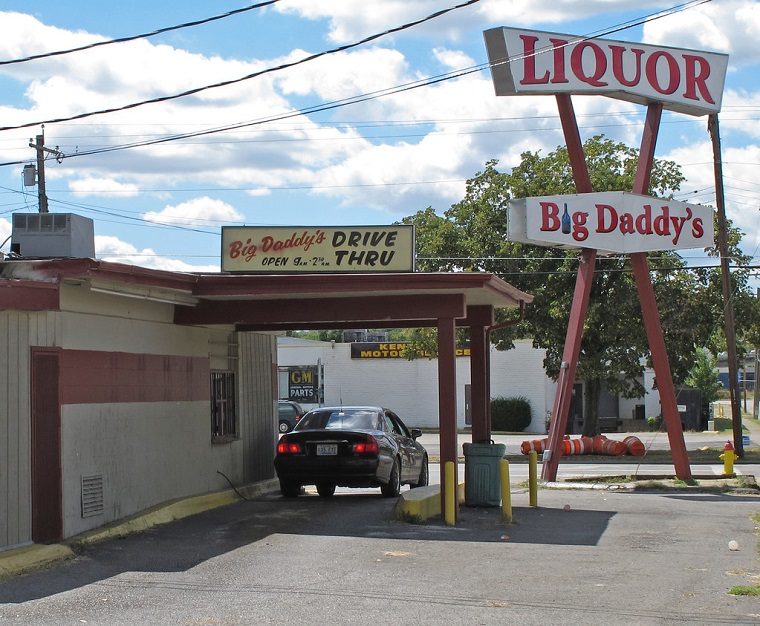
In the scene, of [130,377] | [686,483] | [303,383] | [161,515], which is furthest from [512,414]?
[130,377]

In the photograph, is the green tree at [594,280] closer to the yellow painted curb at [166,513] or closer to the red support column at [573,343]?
the red support column at [573,343]

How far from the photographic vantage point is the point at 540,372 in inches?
1966

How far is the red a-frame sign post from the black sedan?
4.33 meters

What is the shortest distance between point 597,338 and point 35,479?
79.0 feet

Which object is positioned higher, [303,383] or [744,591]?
[303,383]

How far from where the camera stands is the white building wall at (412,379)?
50344mm

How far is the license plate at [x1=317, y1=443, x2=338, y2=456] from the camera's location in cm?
1700

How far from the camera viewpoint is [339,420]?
17.8 meters

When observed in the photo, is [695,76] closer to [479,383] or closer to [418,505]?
[479,383]

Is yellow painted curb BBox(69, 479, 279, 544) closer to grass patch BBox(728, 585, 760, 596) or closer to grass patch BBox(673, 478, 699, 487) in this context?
grass patch BBox(728, 585, 760, 596)

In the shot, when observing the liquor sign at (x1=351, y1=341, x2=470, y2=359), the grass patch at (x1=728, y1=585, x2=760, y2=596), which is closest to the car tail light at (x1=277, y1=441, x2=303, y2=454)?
the grass patch at (x1=728, y1=585, x2=760, y2=596)

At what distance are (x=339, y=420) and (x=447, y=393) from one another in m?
3.79

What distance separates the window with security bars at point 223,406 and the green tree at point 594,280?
51.8 ft

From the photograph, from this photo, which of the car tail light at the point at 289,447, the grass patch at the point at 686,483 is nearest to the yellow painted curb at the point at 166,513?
the car tail light at the point at 289,447
